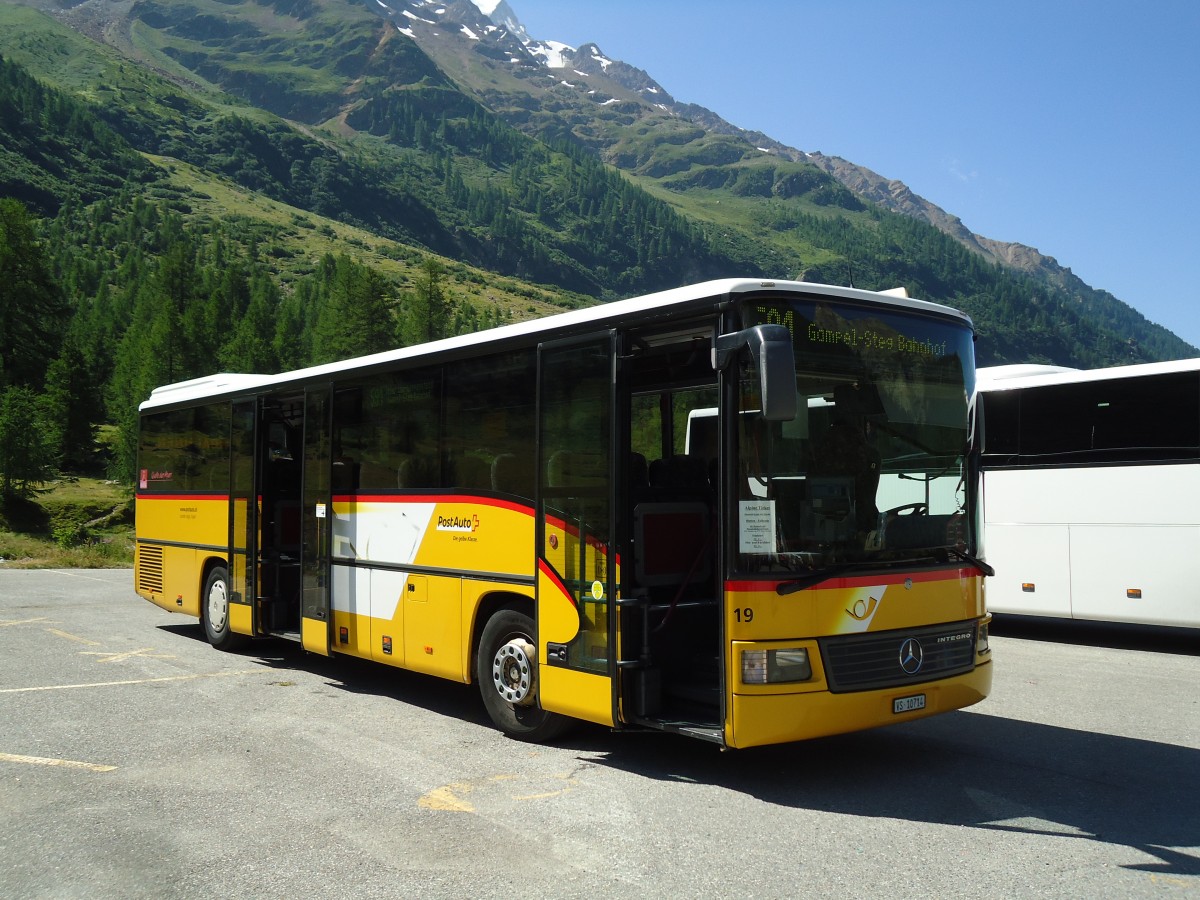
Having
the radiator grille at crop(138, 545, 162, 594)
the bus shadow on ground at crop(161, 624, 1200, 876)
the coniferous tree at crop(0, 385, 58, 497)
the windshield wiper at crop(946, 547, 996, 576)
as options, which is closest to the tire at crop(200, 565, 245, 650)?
the radiator grille at crop(138, 545, 162, 594)

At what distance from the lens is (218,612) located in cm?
1297

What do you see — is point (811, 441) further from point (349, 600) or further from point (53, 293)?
point (53, 293)

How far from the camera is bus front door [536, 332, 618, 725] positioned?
23.0 ft

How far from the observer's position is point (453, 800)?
640 cm

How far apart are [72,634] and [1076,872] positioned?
12.8 m

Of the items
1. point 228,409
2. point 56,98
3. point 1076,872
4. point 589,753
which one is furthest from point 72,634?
point 56,98

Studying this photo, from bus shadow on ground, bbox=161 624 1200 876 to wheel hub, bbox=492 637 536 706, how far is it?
507mm

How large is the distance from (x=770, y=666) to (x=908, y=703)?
114 centimetres

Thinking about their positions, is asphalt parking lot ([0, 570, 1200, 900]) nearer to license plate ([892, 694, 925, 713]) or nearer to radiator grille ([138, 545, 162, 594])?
license plate ([892, 694, 925, 713])

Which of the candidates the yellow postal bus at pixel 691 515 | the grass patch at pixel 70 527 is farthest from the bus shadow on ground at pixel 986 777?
the grass patch at pixel 70 527

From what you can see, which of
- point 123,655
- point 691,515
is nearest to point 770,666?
point 691,515

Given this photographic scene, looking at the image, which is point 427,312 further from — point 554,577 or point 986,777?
point 986,777

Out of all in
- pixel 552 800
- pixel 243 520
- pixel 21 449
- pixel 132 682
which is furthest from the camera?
pixel 21 449

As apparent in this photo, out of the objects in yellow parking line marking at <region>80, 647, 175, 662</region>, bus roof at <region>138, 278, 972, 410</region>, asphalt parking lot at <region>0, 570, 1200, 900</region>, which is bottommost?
yellow parking line marking at <region>80, 647, 175, 662</region>
